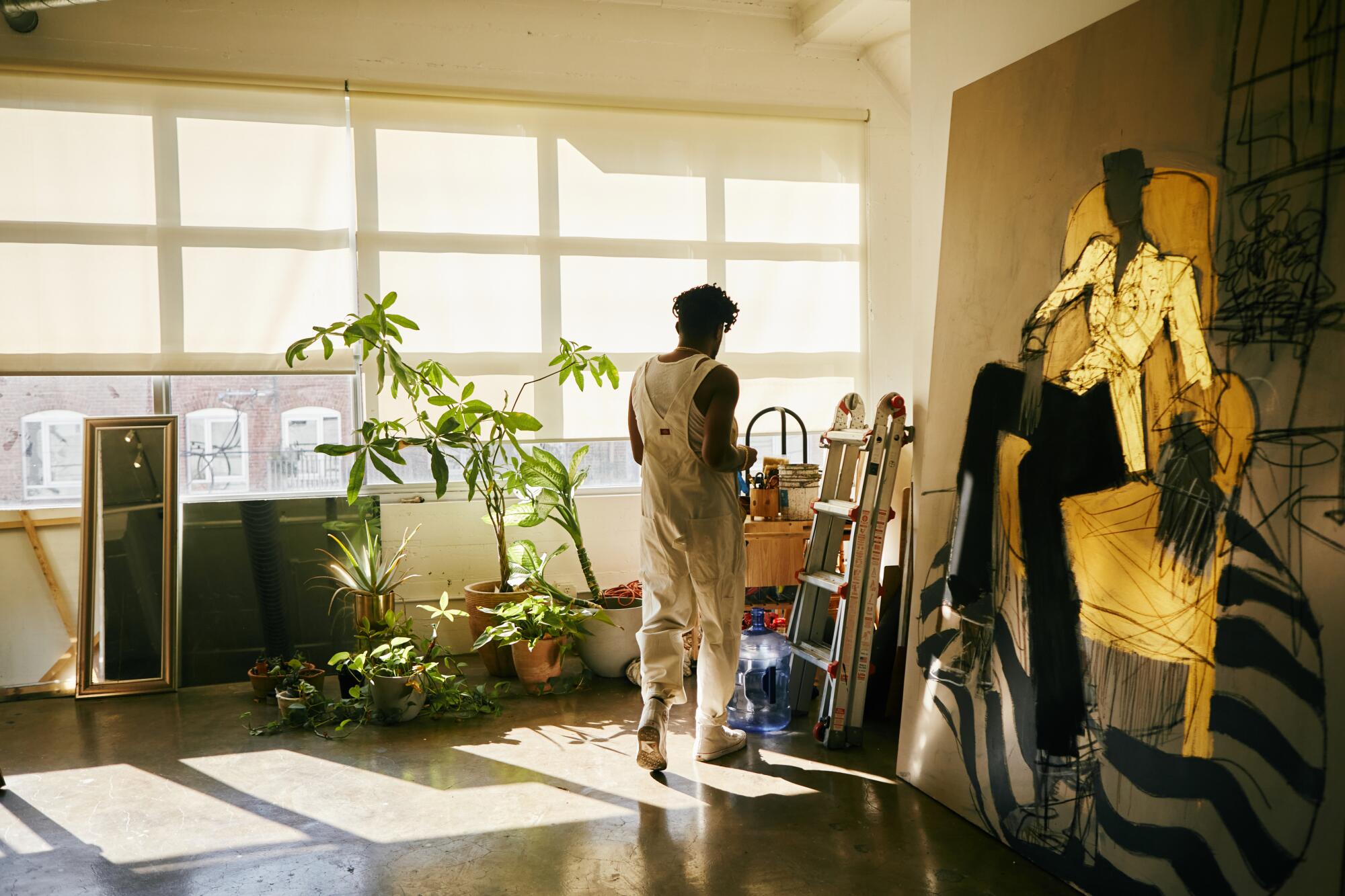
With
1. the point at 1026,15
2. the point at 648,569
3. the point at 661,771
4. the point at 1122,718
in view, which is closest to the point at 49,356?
the point at 648,569

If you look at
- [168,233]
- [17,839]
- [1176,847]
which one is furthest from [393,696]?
[1176,847]

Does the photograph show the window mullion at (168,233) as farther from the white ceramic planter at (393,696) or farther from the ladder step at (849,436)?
the ladder step at (849,436)

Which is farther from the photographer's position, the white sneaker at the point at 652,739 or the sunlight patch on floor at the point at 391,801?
the white sneaker at the point at 652,739

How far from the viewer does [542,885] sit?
101 inches

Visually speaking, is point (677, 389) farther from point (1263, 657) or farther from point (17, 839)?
point (17, 839)

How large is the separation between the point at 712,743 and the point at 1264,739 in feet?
6.18

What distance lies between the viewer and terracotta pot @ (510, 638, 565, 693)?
4297 mm

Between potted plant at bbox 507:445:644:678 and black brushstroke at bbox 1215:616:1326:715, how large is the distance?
2800 mm

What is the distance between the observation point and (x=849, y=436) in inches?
152

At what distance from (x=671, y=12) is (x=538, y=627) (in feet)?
11.0

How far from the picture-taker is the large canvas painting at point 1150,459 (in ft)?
6.38

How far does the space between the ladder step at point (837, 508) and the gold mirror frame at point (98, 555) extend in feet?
10.0

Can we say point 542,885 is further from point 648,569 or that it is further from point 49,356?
point 49,356

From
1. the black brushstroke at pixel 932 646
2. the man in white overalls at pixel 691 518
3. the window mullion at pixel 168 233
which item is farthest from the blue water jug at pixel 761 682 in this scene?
the window mullion at pixel 168 233
